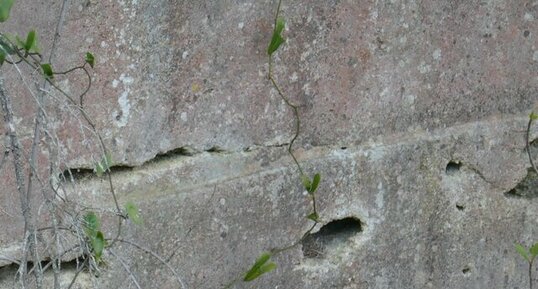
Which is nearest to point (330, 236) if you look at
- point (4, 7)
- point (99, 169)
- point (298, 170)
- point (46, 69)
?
point (298, 170)

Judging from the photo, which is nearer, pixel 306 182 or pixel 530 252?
pixel 306 182

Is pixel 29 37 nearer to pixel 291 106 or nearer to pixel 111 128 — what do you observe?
pixel 111 128

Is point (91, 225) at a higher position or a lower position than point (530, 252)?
higher

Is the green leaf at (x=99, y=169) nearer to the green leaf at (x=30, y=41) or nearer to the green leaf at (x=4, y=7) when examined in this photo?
the green leaf at (x=30, y=41)

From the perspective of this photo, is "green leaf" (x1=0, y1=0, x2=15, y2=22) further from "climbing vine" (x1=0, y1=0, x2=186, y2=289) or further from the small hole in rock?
the small hole in rock

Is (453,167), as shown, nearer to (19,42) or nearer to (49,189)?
(49,189)

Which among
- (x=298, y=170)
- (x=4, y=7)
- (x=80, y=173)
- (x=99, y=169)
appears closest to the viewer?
(x=4, y=7)

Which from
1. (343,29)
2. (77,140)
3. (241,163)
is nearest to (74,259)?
(77,140)
